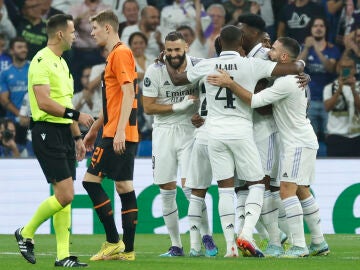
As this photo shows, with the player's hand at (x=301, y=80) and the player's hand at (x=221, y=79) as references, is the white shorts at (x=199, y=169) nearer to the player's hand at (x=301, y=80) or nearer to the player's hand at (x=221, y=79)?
the player's hand at (x=221, y=79)

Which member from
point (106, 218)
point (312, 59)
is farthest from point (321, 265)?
point (312, 59)

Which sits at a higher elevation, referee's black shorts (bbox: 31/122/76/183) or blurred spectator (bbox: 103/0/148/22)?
blurred spectator (bbox: 103/0/148/22)

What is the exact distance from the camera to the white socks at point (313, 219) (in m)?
10.8

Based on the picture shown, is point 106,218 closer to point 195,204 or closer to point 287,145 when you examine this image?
point 195,204

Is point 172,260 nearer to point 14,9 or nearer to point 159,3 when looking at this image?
point 159,3

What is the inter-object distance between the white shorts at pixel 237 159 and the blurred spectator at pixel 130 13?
7.82 m

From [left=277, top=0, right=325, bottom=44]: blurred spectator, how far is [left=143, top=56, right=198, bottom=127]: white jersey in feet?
22.7

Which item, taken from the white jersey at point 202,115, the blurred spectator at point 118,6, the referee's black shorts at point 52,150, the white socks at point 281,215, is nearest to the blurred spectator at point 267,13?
the blurred spectator at point 118,6

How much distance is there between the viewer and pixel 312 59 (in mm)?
17344

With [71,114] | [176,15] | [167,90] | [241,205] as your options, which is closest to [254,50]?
[167,90]

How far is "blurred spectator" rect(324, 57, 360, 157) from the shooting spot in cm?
1677

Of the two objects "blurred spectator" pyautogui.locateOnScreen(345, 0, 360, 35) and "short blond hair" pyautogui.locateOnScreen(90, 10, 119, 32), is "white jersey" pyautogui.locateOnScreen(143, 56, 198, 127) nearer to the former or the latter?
"short blond hair" pyautogui.locateOnScreen(90, 10, 119, 32)

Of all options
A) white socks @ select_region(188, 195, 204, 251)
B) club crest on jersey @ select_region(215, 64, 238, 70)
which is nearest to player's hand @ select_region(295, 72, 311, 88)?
club crest on jersey @ select_region(215, 64, 238, 70)

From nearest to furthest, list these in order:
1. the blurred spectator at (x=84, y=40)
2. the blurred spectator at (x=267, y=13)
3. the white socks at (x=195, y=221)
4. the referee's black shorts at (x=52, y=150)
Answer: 1. the referee's black shorts at (x=52, y=150)
2. the white socks at (x=195, y=221)
3. the blurred spectator at (x=84, y=40)
4. the blurred spectator at (x=267, y=13)
